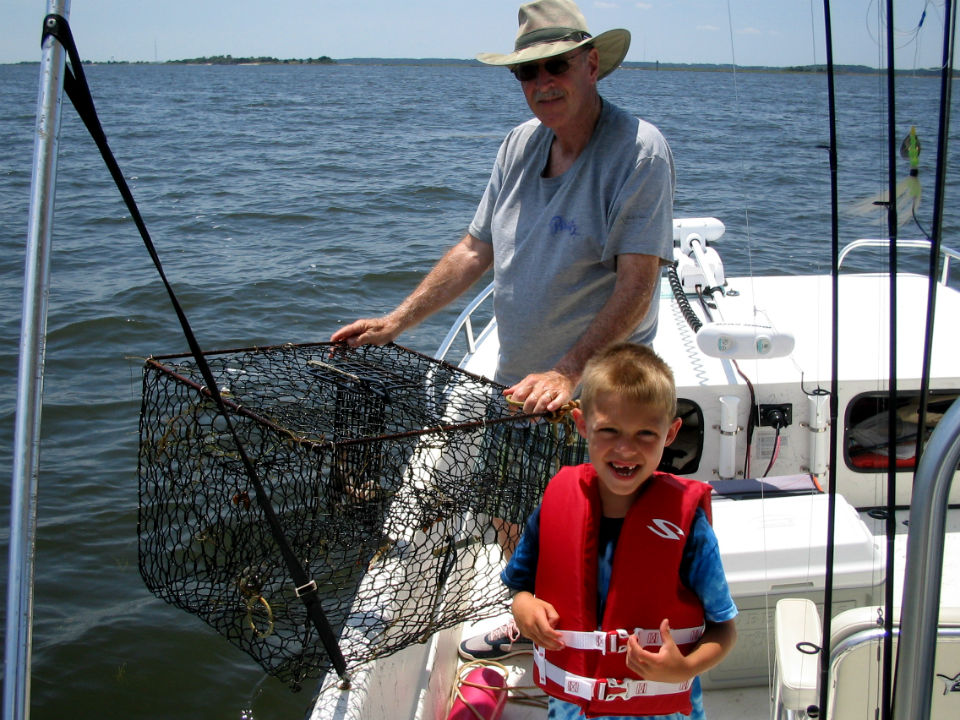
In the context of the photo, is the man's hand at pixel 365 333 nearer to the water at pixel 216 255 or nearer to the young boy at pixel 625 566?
the young boy at pixel 625 566

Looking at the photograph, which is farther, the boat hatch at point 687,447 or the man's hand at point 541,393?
the boat hatch at point 687,447

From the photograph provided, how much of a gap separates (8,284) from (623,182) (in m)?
10.2

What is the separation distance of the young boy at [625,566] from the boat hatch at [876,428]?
223 cm

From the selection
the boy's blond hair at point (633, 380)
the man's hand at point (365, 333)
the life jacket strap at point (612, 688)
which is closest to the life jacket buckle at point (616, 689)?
the life jacket strap at point (612, 688)

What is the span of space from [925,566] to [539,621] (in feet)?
2.83

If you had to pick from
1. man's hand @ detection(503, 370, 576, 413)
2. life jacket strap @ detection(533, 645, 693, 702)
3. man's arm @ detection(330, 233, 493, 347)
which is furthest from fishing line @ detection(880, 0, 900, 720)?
man's arm @ detection(330, 233, 493, 347)

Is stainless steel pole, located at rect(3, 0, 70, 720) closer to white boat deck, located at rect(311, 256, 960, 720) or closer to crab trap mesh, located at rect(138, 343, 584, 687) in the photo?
crab trap mesh, located at rect(138, 343, 584, 687)

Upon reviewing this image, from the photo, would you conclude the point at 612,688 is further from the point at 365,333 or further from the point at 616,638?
the point at 365,333

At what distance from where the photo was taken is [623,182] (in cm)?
256

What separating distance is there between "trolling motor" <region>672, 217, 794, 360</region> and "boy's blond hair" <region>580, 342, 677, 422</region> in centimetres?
157

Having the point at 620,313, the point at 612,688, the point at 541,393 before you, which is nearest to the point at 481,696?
the point at 612,688

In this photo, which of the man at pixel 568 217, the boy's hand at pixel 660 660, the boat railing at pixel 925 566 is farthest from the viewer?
the man at pixel 568 217

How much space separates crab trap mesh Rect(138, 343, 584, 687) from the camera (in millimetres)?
2408

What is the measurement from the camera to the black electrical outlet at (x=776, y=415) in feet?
12.5
